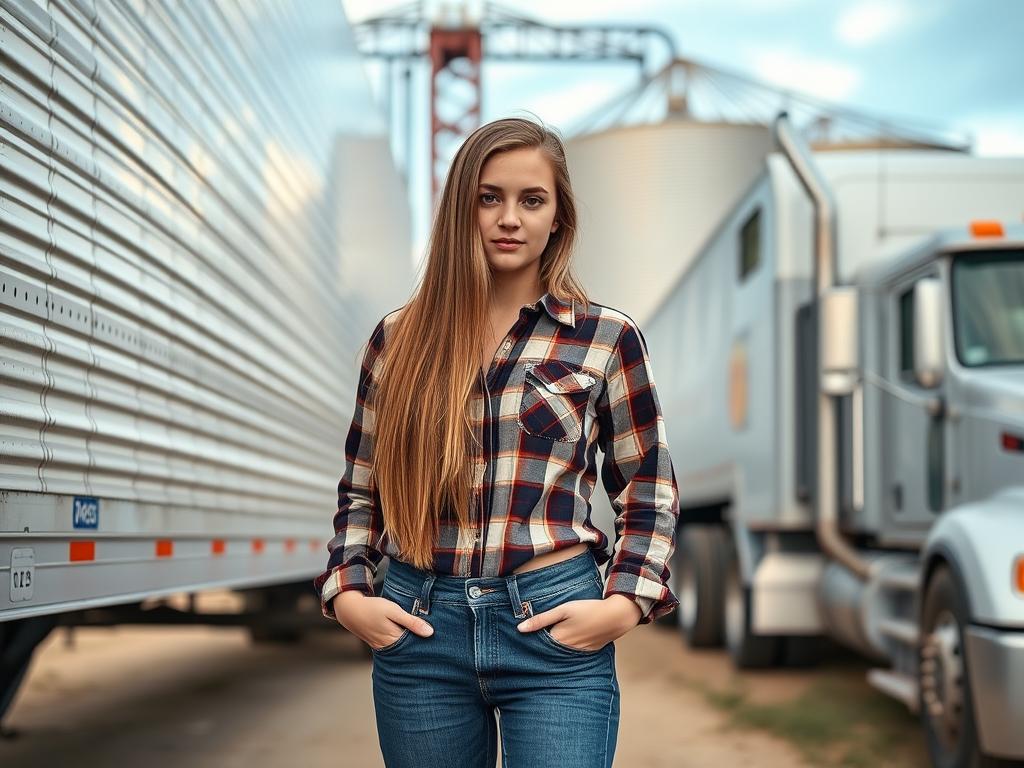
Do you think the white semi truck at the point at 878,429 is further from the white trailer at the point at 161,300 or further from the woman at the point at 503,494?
the woman at the point at 503,494

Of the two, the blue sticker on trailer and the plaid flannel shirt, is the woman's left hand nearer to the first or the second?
the plaid flannel shirt

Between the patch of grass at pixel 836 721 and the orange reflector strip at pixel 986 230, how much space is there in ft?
8.21

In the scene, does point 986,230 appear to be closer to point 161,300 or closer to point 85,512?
point 161,300

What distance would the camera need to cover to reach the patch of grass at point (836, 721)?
637 cm

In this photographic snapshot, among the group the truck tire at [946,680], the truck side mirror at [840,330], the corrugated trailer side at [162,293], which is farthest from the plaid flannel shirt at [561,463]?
the truck side mirror at [840,330]

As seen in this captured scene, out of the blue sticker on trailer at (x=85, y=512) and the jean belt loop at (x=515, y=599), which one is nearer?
the jean belt loop at (x=515, y=599)

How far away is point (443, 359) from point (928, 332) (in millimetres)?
4373

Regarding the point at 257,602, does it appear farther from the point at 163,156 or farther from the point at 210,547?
the point at 163,156

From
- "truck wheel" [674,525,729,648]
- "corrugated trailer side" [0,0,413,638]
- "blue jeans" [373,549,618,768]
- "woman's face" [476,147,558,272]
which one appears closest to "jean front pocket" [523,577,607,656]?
"blue jeans" [373,549,618,768]

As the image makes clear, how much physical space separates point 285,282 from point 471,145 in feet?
12.4

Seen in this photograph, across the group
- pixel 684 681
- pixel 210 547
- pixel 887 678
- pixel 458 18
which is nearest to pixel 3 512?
pixel 210 547

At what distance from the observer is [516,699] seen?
82.4 inches

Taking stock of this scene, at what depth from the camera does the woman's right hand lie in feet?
6.81

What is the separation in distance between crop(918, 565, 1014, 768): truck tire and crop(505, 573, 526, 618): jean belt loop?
369cm
